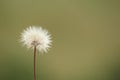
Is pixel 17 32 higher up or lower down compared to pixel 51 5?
lower down

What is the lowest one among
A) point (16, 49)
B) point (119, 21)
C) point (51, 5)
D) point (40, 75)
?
point (40, 75)

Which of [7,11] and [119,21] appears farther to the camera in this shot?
[119,21]

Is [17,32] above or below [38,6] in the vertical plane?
below

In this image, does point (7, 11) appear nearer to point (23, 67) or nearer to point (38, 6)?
point (38, 6)

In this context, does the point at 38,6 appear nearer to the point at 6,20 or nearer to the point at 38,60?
the point at 6,20

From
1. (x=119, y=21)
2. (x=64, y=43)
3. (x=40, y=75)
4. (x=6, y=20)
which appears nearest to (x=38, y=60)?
(x=40, y=75)

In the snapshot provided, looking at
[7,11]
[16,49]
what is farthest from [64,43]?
[7,11]
